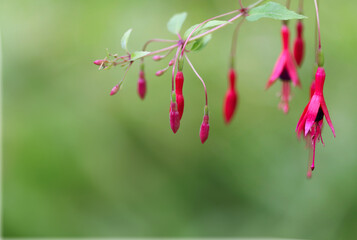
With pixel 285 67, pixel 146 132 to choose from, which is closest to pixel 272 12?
pixel 285 67

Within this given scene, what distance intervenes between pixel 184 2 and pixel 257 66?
0.48 metres

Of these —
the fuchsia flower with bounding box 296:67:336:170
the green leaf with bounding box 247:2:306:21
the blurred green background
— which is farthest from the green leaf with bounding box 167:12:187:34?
the blurred green background

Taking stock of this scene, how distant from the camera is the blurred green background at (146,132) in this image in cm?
221

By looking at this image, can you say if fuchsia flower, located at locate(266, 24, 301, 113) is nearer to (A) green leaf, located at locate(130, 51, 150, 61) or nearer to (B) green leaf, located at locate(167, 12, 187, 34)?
(B) green leaf, located at locate(167, 12, 187, 34)

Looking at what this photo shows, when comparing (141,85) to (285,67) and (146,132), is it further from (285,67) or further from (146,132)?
(146,132)

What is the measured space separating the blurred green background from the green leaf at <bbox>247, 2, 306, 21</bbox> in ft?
4.15

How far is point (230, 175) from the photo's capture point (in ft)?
7.54

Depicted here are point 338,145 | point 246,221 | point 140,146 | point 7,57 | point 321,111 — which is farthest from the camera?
point 7,57

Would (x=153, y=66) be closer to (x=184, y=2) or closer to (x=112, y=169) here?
(x=184, y=2)

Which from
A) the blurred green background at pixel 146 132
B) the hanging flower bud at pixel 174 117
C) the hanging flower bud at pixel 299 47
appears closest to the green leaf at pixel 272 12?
the hanging flower bud at pixel 174 117

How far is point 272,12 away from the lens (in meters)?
0.94

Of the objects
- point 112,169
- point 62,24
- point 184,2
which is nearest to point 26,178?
point 112,169

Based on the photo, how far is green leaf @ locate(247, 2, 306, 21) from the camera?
921mm

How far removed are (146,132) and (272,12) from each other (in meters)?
1.49
